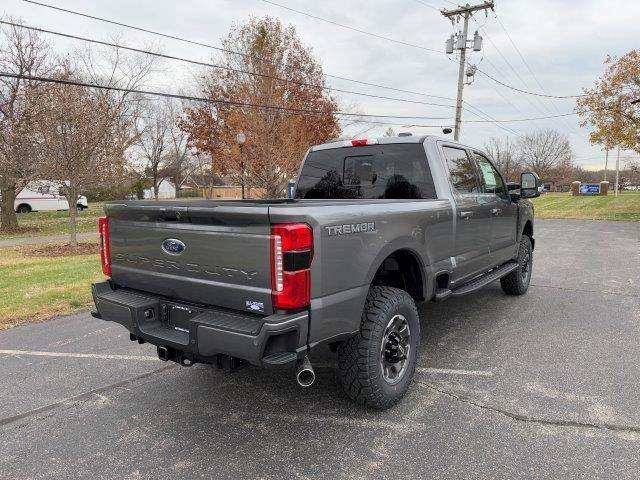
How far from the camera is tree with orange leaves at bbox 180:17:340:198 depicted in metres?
18.4

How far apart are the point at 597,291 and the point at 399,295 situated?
4867 millimetres

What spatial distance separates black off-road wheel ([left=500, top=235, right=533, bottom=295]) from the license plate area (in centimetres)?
464

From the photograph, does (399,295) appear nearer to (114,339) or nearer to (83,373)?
(83,373)

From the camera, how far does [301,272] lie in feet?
8.40

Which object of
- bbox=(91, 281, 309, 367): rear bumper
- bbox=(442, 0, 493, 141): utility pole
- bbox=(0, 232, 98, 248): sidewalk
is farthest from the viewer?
bbox=(442, 0, 493, 141): utility pole

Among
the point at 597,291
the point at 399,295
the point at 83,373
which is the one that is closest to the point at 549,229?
the point at 597,291

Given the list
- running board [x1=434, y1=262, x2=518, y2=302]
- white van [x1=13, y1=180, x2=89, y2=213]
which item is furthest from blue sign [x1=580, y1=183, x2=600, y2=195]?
running board [x1=434, y1=262, x2=518, y2=302]

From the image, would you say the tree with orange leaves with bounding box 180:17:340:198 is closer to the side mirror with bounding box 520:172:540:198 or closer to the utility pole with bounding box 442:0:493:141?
the utility pole with bounding box 442:0:493:141

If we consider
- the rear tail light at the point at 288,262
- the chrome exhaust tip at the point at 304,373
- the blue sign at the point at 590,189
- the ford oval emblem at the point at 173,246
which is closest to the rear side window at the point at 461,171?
the rear tail light at the point at 288,262

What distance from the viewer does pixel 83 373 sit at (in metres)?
4.06

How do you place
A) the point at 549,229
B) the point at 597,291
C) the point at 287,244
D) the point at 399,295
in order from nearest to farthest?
1. the point at 287,244
2. the point at 399,295
3. the point at 597,291
4. the point at 549,229

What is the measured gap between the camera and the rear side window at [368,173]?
429cm

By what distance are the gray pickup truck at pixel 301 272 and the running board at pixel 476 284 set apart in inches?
1.1

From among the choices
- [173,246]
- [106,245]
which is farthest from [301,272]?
[106,245]
